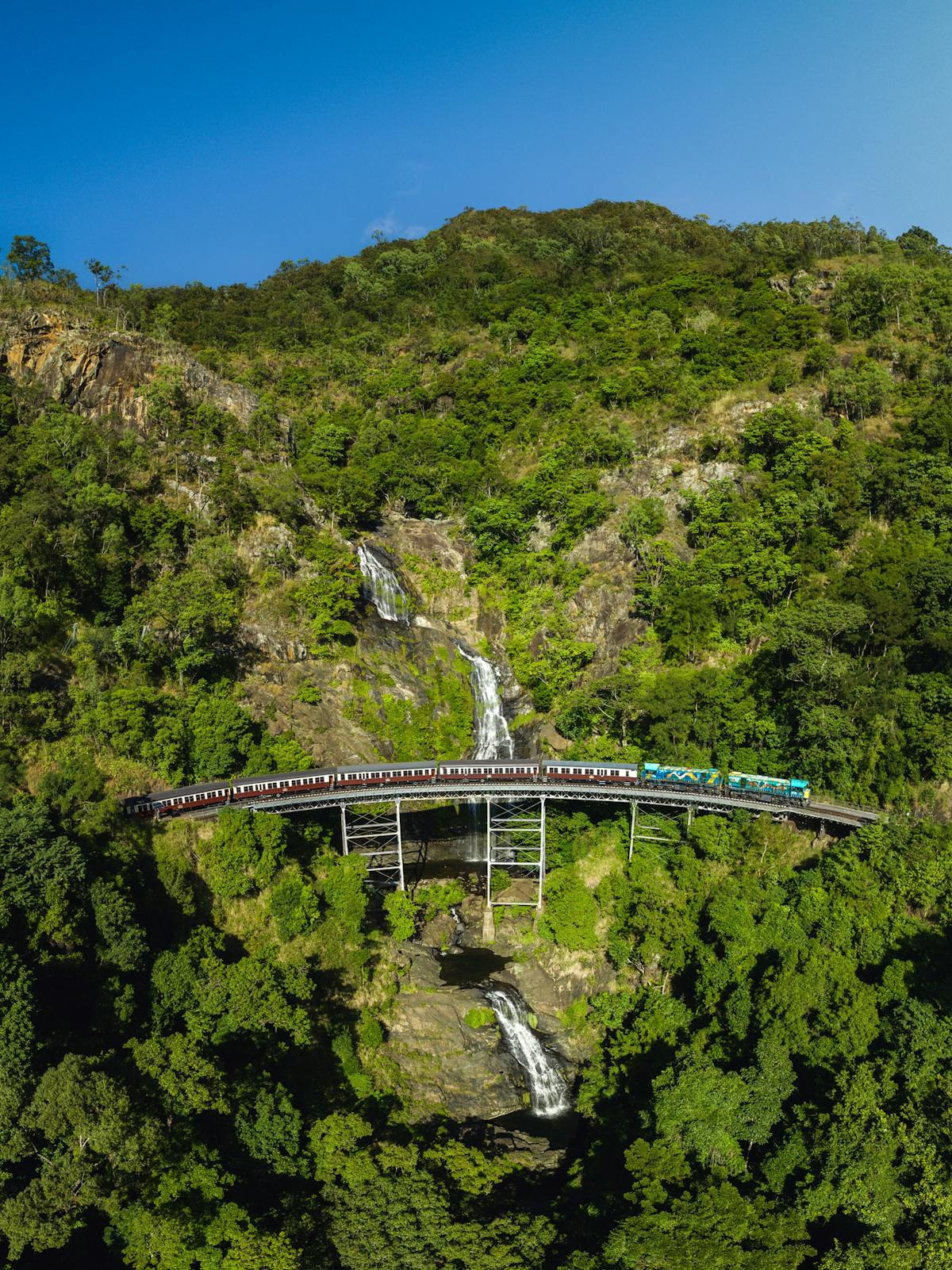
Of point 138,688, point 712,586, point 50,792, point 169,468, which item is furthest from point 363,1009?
point 169,468

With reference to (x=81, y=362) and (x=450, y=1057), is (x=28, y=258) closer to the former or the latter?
(x=81, y=362)

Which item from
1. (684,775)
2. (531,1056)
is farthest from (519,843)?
(531,1056)

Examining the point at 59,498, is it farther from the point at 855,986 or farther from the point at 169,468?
the point at 855,986

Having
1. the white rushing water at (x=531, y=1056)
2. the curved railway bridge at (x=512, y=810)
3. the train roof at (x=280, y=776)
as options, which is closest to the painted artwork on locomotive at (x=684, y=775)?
the curved railway bridge at (x=512, y=810)

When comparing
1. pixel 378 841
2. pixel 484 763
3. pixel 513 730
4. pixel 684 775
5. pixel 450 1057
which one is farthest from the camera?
pixel 513 730

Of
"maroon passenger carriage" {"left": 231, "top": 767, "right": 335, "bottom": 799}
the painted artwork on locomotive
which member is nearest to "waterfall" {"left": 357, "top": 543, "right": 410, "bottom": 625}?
"maroon passenger carriage" {"left": 231, "top": 767, "right": 335, "bottom": 799}

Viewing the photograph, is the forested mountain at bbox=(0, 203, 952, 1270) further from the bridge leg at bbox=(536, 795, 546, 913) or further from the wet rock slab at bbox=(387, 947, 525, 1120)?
the bridge leg at bbox=(536, 795, 546, 913)

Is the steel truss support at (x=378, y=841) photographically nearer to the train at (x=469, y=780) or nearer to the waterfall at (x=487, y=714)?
the train at (x=469, y=780)
